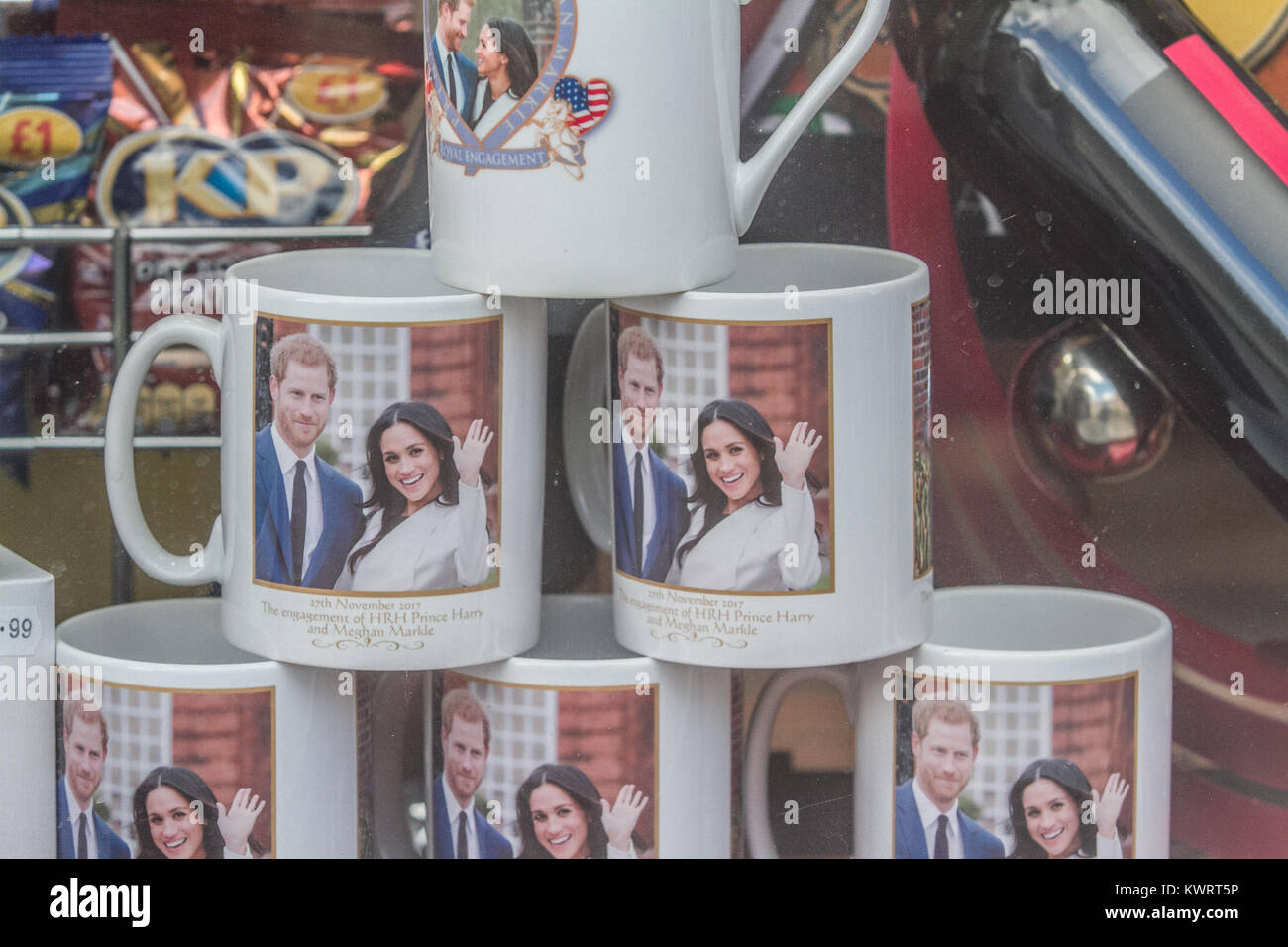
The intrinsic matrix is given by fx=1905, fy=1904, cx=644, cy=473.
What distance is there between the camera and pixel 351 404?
1.02 metres

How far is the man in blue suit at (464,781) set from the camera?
1.09 metres

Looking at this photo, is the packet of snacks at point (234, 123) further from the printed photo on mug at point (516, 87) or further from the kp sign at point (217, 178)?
the printed photo on mug at point (516, 87)

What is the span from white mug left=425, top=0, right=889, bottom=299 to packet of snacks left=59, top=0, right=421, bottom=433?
0.21 m

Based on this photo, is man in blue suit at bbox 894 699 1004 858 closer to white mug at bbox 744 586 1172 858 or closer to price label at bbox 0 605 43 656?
white mug at bbox 744 586 1172 858

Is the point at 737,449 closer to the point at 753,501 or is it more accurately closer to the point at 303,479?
the point at 753,501

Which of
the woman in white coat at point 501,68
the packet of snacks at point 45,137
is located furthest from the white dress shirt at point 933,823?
the packet of snacks at point 45,137

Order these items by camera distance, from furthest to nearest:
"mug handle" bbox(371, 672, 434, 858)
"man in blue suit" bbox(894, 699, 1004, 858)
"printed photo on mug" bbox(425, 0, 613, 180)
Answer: "mug handle" bbox(371, 672, 434, 858)
"man in blue suit" bbox(894, 699, 1004, 858)
"printed photo on mug" bbox(425, 0, 613, 180)

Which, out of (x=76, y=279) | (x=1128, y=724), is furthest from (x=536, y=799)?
(x=76, y=279)

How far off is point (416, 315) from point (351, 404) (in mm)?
59

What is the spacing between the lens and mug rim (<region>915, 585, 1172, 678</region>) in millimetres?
1064

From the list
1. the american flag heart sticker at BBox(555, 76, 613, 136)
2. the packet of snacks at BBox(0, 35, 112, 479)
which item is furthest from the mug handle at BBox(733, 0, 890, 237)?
the packet of snacks at BBox(0, 35, 112, 479)

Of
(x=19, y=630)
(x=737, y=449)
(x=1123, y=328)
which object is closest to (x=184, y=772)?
(x=19, y=630)

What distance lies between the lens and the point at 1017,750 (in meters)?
1.07

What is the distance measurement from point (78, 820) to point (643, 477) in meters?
0.38
